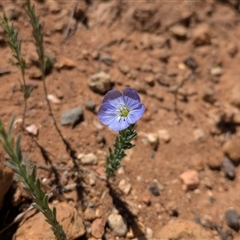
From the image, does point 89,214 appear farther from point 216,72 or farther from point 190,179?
point 216,72

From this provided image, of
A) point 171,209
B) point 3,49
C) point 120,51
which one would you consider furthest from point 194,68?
point 3,49

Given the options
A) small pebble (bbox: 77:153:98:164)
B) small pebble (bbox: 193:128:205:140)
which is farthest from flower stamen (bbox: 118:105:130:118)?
small pebble (bbox: 193:128:205:140)

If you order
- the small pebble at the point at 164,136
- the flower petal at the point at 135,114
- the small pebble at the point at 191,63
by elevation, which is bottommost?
the small pebble at the point at 164,136

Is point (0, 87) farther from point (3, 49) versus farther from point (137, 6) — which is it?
point (137, 6)

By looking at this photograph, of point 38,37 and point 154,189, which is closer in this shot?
point 38,37

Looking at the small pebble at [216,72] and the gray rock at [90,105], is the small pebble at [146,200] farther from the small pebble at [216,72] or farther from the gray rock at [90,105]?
the small pebble at [216,72]

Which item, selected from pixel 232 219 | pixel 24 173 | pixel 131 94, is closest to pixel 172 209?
pixel 232 219

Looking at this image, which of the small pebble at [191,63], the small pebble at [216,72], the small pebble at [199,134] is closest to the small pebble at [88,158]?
the small pebble at [199,134]
